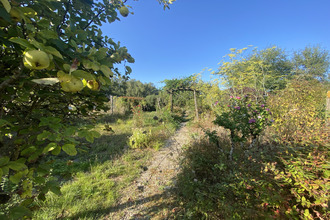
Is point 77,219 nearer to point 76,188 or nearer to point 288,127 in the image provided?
point 76,188

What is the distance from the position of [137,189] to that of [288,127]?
119 inches

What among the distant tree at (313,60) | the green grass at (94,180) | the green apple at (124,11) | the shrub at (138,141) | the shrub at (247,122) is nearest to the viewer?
the green apple at (124,11)

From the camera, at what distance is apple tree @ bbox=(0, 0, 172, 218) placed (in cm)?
43

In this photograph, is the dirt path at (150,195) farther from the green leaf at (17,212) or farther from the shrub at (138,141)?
the green leaf at (17,212)

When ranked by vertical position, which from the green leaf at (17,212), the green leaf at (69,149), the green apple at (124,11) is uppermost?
the green apple at (124,11)

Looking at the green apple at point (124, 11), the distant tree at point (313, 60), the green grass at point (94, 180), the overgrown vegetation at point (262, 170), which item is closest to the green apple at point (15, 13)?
the green grass at point (94, 180)

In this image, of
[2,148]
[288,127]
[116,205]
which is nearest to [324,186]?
[288,127]

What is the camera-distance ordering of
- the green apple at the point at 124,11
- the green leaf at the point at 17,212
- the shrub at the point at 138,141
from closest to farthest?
the green leaf at the point at 17,212
the green apple at the point at 124,11
the shrub at the point at 138,141

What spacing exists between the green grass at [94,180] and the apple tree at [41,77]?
284 mm

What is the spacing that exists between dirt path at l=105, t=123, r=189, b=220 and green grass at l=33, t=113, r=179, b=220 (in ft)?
0.49

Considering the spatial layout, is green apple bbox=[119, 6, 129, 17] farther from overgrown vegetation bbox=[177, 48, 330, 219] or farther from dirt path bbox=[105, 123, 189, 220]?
dirt path bbox=[105, 123, 189, 220]

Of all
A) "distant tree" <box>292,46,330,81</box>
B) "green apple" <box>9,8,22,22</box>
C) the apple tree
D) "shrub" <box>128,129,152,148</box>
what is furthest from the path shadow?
"distant tree" <box>292,46,330,81</box>

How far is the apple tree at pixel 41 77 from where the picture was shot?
0.43m

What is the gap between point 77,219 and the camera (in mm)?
1690
